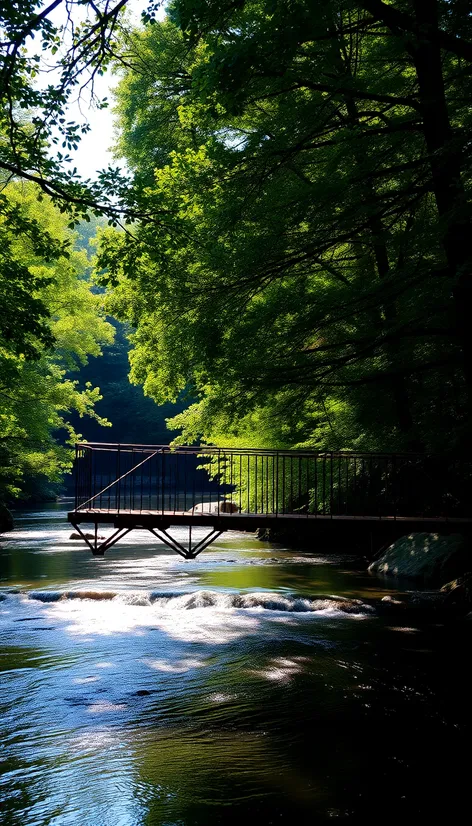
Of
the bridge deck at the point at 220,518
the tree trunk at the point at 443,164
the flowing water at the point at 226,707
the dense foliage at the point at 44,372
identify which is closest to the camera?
the flowing water at the point at 226,707

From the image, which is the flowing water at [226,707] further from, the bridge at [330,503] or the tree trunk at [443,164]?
the tree trunk at [443,164]

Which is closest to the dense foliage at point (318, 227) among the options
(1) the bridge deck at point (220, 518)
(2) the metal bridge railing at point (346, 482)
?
(2) the metal bridge railing at point (346, 482)

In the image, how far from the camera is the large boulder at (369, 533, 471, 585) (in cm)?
1516

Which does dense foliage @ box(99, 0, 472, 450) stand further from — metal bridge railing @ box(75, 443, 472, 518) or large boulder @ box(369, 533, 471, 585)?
large boulder @ box(369, 533, 471, 585)

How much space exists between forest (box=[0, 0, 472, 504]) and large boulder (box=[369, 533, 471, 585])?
2.98 meters

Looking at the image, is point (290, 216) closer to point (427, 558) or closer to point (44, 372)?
point (427, 558)

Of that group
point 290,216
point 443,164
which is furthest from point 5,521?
point 443,164

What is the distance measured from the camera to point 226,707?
25.8ft

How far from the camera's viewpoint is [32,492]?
Answer: 49.6 m

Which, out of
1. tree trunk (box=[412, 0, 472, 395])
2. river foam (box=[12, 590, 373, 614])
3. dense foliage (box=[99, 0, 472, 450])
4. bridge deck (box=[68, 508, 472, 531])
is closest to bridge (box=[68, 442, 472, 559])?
bridge deck (box=[68, 508, 472, 531])

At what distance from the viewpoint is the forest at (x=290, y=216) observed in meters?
8.08

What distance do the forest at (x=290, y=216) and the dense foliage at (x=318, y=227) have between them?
4 cm

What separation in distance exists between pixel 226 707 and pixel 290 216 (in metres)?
6.45

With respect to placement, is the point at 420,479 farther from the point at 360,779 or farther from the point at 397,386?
the point at 360,779
